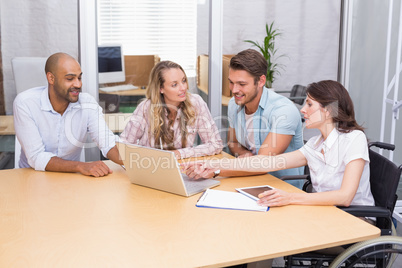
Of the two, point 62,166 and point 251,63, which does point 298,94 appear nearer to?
point 251,63

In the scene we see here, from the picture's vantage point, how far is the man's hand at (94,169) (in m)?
2.49

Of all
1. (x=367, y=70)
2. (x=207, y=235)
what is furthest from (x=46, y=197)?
(x=367, y=70)

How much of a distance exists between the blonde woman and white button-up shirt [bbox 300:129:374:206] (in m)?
0.83

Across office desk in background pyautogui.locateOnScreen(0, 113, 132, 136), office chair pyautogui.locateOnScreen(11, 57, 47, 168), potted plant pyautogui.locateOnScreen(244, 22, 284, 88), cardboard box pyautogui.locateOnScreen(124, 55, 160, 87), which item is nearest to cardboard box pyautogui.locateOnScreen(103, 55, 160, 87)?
cardboard box pyautogui.locateOnScreen(124, 55, 160, 87)

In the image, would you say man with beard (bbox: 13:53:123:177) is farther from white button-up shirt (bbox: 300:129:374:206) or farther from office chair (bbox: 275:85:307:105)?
office chair (bbox: 275:85:307:105)

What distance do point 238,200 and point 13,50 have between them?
2.87 metres

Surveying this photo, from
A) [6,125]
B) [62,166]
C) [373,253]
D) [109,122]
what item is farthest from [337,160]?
[6,125]

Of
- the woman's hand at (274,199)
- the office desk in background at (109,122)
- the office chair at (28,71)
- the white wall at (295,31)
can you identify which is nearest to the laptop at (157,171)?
the woman's hand at (274,199)

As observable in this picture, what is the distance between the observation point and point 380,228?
205 cm

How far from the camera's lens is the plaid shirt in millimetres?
2977

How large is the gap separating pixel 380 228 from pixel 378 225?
2cm

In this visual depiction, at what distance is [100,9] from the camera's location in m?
3.95

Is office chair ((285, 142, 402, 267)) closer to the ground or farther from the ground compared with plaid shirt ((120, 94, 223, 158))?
closer to the ground

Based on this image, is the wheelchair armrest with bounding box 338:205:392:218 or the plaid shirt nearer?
the wheelchair armrest with bounding box 338:205:392:218
